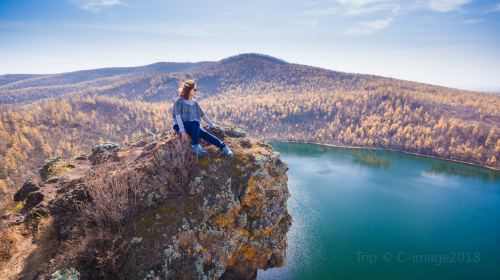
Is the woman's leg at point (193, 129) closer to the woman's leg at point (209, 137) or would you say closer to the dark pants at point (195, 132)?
the dark pants at point (195, 132)

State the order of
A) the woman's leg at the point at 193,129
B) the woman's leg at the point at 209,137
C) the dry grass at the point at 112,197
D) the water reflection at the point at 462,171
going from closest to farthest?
the dry grass at the point at 112,197, the woman's leg at the point at 193,129, the woman's leg at the point at 209,137, the water reflection at the point at 462,171

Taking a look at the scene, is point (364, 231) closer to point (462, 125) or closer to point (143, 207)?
point (143, 207)

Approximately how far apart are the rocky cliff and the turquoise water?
13344mm

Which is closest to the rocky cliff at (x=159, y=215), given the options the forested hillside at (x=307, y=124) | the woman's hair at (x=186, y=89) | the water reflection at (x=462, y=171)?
the woman's hair at (x=186, y=89)

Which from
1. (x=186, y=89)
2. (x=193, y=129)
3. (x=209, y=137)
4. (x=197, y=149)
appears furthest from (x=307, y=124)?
(x=186, y=89)

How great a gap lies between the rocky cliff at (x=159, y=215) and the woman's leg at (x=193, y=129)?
1.55ft

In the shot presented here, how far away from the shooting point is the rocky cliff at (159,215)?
11.6 m

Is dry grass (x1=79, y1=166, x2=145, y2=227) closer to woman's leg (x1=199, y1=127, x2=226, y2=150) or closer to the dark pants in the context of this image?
the dark pants

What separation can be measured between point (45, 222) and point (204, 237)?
6.96 meters

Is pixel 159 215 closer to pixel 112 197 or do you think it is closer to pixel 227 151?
pixel 112 197

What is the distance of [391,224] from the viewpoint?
137 ft

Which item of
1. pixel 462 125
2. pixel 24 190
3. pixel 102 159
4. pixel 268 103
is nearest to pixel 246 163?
pixel 102 159

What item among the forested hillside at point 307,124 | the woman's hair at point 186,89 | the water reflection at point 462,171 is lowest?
the water reflection at point 462,171

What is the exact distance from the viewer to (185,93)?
14.0 m
